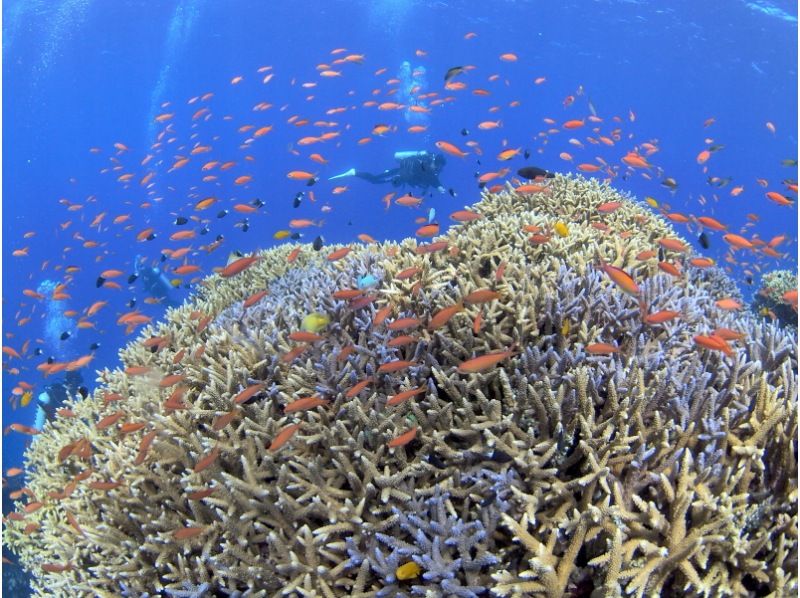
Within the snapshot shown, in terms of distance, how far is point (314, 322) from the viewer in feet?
13.1

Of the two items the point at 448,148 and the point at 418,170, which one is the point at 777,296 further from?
the point at 418,170

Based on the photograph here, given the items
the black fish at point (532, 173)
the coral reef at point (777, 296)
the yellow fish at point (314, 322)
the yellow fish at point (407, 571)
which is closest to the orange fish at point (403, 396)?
the yellow fish at point (407, 571)

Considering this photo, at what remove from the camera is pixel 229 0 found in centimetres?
4544

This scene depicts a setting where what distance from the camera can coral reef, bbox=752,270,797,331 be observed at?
11.0m

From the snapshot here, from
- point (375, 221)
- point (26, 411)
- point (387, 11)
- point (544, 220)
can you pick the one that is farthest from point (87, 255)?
point (544, 220)

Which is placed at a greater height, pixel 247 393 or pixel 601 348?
pixel 601 348

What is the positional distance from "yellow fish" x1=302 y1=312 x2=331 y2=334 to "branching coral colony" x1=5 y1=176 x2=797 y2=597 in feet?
0.37

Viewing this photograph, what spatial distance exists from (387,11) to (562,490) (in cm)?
5717

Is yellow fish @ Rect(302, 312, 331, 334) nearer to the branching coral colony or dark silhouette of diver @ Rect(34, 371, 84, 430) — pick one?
the branching coral colony

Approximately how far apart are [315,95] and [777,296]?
60.6 ft

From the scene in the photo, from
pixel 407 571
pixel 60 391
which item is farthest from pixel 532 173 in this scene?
pixel 60 391

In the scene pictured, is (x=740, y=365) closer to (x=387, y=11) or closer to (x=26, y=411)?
(x=26, y=411)

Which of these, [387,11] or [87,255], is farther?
[87,255]

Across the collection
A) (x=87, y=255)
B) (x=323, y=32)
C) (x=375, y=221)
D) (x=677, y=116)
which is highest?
(x=323, y=32)
